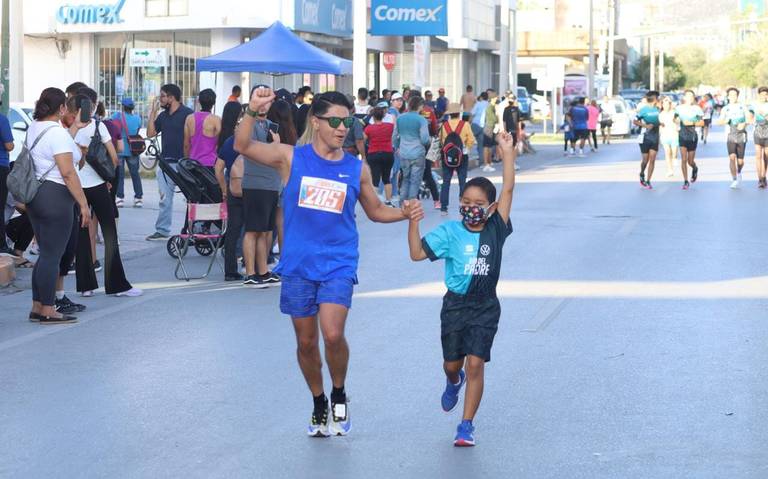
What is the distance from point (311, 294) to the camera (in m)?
6.46

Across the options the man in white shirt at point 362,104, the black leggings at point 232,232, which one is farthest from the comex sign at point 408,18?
the black leggings at point 232,232

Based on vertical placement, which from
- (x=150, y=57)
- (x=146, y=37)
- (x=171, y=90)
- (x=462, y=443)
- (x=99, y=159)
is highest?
(x=146, y=37)

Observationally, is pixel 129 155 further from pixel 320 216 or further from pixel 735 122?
pixel 320 216

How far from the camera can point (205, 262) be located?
46.8 feet

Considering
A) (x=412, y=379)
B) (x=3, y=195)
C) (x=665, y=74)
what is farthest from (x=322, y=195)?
(x=665, y=74)

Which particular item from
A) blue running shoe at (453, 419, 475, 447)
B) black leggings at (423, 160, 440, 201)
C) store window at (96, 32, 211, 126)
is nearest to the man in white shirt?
black leggings at (423, 160, 440, 201)

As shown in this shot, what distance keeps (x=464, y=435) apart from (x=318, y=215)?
129 cm

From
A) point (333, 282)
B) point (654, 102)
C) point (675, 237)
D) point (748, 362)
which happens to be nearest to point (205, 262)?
point (675, 237)

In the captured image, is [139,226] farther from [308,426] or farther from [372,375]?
[308,426]

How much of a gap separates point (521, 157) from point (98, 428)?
→ 102ft

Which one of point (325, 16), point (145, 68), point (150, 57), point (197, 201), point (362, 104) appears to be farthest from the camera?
point (325, 16)

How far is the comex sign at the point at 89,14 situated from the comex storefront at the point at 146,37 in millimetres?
25

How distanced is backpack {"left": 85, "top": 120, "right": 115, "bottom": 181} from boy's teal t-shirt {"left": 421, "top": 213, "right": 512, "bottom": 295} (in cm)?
578

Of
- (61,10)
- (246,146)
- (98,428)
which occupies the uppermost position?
(61,10)
